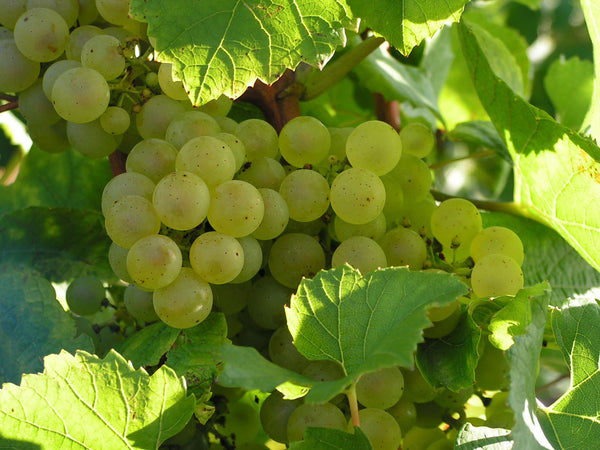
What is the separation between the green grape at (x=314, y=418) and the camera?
1.79 feet

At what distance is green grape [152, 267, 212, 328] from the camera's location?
1.82 ft

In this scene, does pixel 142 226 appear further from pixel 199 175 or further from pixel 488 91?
pixel 488 91

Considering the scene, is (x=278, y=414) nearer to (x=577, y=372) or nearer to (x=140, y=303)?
(x=140, y=303)

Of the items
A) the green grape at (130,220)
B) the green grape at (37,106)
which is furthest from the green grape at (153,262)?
the green grape at (37,106)

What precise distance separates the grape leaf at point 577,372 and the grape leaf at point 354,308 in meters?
0.16

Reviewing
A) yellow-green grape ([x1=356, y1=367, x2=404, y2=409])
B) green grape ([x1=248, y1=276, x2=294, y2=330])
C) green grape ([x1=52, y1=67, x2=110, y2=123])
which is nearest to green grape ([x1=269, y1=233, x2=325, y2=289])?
green grape ([x1=248, y1=276, x2=294, y2=330])

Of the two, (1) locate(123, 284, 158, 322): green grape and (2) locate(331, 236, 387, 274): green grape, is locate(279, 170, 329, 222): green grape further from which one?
(1) locate(123, 284, 158, 322): green grape

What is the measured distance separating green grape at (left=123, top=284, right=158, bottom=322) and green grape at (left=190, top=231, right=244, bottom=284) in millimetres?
93

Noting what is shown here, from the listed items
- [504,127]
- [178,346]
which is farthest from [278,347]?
[504,127]

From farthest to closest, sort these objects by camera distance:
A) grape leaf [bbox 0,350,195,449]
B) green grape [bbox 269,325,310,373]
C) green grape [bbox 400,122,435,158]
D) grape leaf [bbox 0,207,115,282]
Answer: grape leaf [bbox 0,207,115,282] < green grape [bbox 400,122,435,158] < green grape [bbox 269,325,310,373] < grape leaf [bbox 0,350,195,449]

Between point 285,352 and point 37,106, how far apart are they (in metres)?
0.36

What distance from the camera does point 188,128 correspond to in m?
0.61

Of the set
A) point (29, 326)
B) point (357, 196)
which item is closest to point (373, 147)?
point (357, 196)

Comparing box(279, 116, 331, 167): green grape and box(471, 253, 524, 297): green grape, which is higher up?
box(279, 116, 331, 167): green grape
